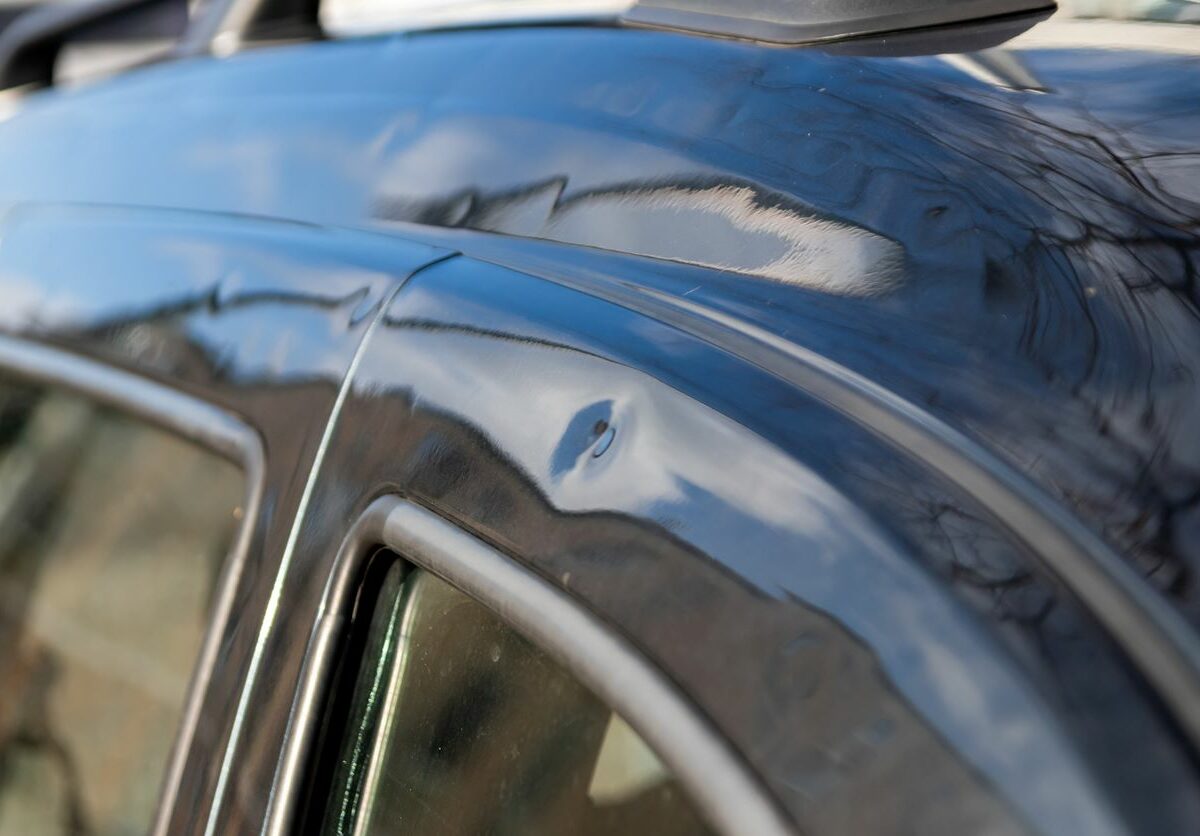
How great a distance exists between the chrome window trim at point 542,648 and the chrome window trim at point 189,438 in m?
0.17

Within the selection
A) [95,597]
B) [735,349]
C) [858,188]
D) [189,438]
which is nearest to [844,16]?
[858,188]

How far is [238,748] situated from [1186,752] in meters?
0.84

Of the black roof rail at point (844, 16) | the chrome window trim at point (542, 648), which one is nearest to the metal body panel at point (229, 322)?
the chrome window trim at point (542, 648)

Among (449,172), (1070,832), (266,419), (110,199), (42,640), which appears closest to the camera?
(1070,832)

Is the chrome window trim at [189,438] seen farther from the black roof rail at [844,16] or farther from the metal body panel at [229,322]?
the black roof rail at [844,16]

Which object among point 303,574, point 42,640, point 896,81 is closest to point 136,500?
point 42,640

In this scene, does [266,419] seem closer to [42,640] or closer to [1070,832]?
[42,640]

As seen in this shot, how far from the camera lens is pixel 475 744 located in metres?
1.21

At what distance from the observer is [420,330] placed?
52.1 inches

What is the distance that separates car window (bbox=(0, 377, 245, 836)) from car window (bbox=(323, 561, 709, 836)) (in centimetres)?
29

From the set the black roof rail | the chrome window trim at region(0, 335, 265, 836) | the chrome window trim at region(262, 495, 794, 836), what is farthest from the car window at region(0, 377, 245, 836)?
the black roof rail

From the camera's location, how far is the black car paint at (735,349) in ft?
2.89

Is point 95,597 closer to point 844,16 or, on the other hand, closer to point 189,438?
point 189,438

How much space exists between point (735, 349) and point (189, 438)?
2.19ft
